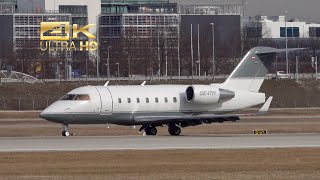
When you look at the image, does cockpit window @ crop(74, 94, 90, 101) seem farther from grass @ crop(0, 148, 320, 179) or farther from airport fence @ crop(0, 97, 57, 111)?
airport fence @ crop(0, 97, 57, 111)

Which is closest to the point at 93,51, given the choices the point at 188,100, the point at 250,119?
the point at 250,119

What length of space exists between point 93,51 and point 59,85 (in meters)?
67.7

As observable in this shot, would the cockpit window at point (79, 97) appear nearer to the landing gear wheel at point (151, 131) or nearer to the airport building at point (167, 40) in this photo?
the landing gear wheel at point (151, 131)

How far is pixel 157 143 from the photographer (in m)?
51.5

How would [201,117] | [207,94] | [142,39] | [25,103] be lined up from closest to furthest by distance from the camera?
[201,117]
[207,94]
[25,103]
[142,39]

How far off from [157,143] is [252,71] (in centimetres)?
1485

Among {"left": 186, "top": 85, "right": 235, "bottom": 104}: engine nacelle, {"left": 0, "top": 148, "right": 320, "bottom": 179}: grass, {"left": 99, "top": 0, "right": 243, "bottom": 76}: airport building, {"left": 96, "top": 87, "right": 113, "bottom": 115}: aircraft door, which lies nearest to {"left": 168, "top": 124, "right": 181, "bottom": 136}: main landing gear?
{"left": 186, "top": 85, "right": 235, "bottom": 104}: engine nacelle

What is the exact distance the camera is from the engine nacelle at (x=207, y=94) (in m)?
Result: 62.5

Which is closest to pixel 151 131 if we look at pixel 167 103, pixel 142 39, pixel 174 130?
pixel 174 130

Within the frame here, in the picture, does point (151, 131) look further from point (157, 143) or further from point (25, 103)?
point (25, 103)

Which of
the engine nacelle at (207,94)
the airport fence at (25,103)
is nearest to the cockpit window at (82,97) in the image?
the engine nacelle at (207,94)

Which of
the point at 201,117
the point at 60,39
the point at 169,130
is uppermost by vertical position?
the point at 60,39

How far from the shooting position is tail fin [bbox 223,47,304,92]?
64500mm

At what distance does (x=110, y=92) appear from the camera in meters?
61.9
